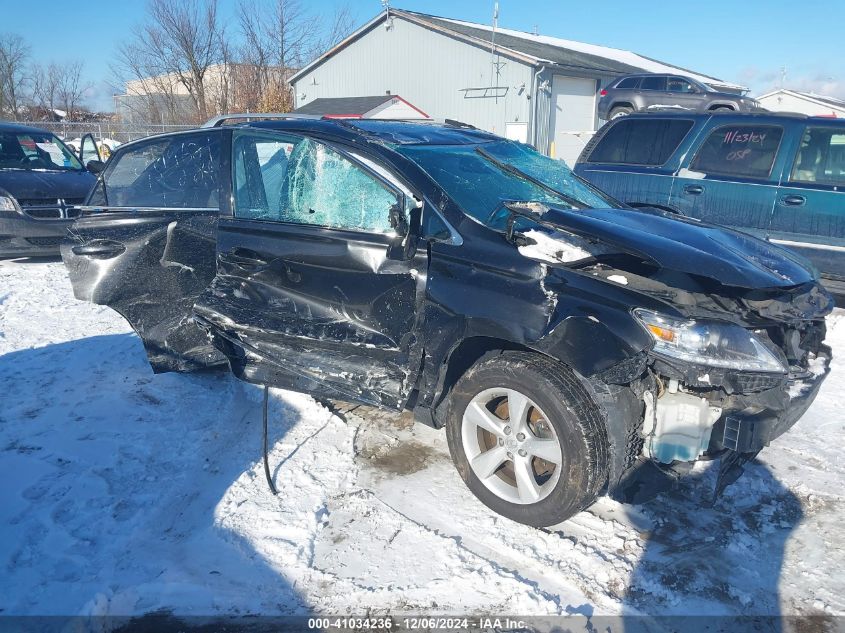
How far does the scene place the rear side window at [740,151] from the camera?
21.5 feet

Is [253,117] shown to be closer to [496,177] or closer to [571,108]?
[496,177]

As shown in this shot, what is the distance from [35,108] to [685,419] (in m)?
42.5

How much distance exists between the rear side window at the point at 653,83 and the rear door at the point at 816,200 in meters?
12.3

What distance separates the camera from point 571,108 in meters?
26.1

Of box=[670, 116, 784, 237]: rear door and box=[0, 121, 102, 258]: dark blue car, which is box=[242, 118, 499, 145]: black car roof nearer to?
box=[670, 116, 784, 237]: rear door

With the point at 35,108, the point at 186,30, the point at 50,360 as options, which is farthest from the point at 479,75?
the point at 35,108

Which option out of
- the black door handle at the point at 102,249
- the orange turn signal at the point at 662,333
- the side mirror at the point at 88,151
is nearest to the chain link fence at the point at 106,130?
the side mirror at the point at 88,151

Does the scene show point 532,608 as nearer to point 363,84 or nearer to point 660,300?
point 660,300

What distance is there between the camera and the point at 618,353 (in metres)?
2.83

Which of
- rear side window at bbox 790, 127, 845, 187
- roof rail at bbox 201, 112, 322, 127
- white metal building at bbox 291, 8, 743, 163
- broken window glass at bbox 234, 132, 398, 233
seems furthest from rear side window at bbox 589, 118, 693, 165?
white metal building at bbox 291, 8, 743, 163

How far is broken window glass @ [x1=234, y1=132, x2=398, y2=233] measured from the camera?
3.76m

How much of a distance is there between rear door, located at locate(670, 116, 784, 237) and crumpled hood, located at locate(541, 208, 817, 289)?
116 inches

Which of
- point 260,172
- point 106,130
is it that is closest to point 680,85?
point 260,172

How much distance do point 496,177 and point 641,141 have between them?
13.3 ft
